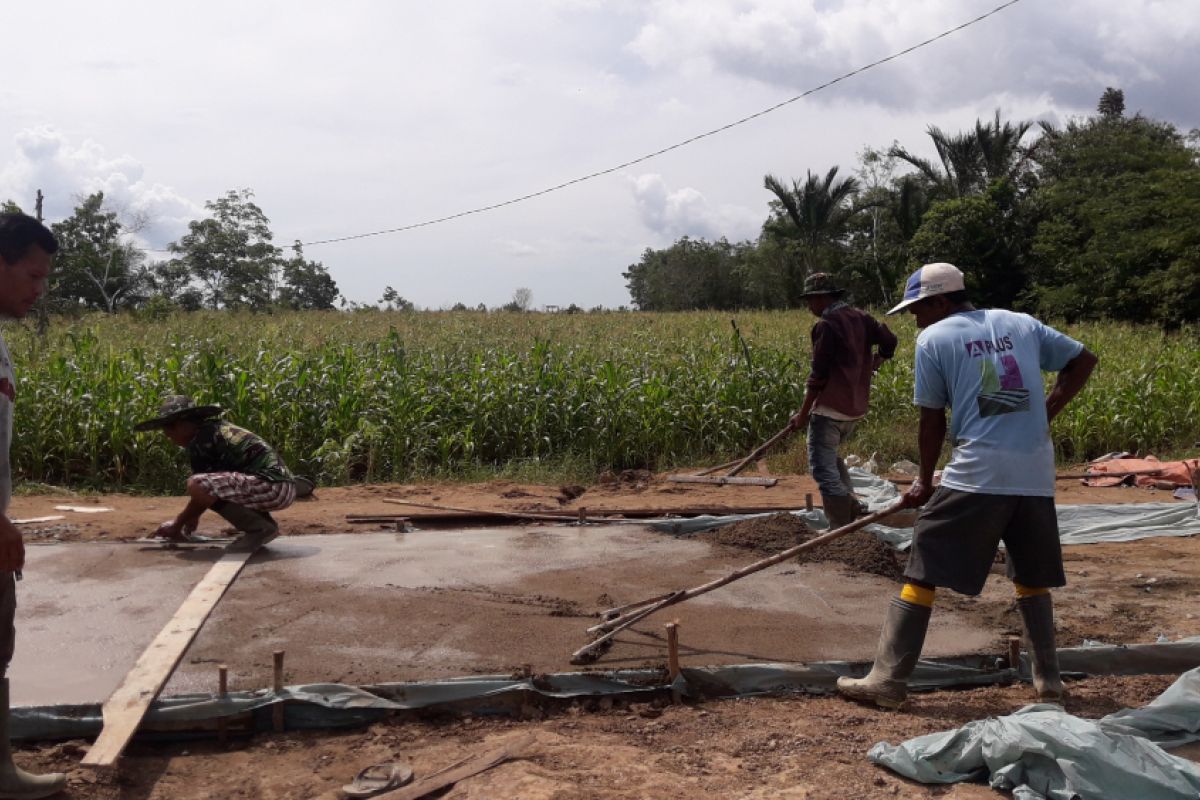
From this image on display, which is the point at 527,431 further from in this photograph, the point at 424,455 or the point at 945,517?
the point at 945,517

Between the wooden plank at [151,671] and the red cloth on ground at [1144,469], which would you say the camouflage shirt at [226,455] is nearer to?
the wooden plank at [151,671]

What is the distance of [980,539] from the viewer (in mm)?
3520

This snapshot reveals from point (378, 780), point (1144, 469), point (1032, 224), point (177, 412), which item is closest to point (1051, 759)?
point (378, 780)

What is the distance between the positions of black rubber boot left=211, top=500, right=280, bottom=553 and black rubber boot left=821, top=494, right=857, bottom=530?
3.33 meters

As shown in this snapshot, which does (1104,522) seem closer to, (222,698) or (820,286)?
(820,286)

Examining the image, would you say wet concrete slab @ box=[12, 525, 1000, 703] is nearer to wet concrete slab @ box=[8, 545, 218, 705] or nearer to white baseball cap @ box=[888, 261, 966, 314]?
wet concrete slab @ box=[8, 545, 218, 705]

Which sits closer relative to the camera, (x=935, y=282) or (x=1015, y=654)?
(x=935, y=282)

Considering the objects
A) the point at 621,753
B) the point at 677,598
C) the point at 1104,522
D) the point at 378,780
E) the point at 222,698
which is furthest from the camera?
the point at 1104,522

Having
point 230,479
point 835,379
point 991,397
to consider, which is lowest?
point 230,479

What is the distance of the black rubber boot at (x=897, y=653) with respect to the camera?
11.7ft

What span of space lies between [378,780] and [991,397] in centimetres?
252

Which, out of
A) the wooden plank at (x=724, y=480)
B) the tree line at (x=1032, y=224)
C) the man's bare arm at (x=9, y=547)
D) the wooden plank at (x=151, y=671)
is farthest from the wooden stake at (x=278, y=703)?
the tree line at (x=1032, y=224)

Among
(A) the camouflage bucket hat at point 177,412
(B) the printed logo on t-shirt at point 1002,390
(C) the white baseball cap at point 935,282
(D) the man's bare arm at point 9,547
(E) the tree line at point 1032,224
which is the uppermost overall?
(E) the tree line at point 1032,224

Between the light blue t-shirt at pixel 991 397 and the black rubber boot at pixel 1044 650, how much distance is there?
452 mm
